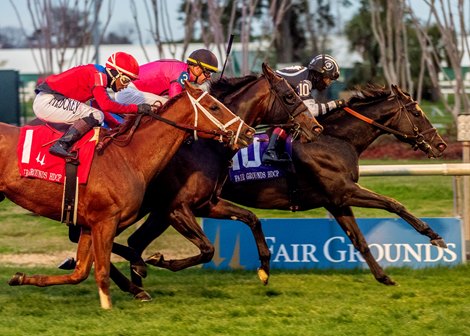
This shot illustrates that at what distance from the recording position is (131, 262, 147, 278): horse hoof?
7609 millimetres

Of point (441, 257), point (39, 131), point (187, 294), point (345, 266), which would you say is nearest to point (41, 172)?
point (39, 131)

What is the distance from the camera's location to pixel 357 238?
8.42 metres

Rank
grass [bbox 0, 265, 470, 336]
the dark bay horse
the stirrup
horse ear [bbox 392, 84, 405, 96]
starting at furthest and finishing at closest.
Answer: horse ear [bbox 392, 84, 405, 96] < the dark bay horse < the stirrup < grass [bbox 0, 265, 470, 336]

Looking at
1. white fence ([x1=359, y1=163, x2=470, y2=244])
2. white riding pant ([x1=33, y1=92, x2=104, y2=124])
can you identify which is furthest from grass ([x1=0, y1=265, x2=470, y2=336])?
white riding pant ([x1=33, y1=92, x2=104, y2=124])

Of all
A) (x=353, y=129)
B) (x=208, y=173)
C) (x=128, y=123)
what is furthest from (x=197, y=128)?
(x=353, y=129)

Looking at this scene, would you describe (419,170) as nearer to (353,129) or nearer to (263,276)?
(353,129)

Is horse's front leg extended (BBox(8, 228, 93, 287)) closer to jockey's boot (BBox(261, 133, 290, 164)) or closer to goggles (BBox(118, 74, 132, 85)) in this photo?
goggles (BBox(118, 74, 132, 85))

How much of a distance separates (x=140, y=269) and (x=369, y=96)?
2.76 meters

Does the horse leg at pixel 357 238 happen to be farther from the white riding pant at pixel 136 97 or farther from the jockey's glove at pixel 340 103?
the white riding pant at pixel 136 97

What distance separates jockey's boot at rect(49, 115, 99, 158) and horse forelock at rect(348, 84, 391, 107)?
2.77m

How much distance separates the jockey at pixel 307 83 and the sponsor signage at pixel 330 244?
998 mm

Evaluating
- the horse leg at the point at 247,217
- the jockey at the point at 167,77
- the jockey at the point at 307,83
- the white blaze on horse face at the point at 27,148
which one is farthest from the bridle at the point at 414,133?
the white blaze on horse face at the point at 27,148

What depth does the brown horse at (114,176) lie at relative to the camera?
22.6 ft

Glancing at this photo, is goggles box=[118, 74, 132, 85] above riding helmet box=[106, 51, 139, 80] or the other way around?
the other way around
